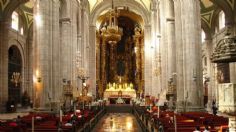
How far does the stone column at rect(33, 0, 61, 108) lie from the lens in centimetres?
2452

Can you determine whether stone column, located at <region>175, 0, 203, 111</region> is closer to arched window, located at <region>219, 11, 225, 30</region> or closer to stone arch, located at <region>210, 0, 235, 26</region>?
stone arch, located at <region>210, 0, 235, 26</region>

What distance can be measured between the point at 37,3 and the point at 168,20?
13.4 metres

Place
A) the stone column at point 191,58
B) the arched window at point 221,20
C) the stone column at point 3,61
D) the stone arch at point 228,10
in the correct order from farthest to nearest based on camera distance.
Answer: the arched window at point 221,20, the stone arch at point 228,10, the stone column at point 3,61, the stone column at point 191,58

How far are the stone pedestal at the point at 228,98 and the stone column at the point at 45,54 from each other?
1805cm

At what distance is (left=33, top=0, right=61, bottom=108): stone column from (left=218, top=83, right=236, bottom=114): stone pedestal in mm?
18055

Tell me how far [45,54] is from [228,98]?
1863 cm

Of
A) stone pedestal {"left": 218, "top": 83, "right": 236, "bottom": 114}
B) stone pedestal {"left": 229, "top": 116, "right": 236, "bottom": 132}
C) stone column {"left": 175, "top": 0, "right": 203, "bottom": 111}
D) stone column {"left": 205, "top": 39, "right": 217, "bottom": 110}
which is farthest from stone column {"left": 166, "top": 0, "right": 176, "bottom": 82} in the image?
stone pedestal {"left": 218, "top": 83, "right": 236, "bottom": 114}

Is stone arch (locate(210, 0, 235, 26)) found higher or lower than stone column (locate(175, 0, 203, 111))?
higher

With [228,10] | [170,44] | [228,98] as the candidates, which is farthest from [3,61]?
[228,98]

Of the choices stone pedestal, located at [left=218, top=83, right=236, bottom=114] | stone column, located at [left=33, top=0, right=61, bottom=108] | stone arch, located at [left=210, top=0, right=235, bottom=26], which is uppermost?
stone arch, located at [left=210, top=0, right=235, bottom=26]

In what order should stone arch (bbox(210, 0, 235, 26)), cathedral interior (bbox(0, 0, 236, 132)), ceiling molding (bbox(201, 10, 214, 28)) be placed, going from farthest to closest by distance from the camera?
ceiling molding (bbox(201, 10, 214, 28)), stone arch (bbox(210, 0, 235, 26)), cathedral interior (bbox(0, 0, 236, 132))

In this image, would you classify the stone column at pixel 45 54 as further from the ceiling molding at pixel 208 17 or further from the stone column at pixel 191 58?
the ceiling molding at pixel 208 17

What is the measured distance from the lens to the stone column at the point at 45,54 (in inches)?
965

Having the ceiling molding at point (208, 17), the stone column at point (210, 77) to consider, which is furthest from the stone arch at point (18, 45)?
the stone column at point (210, 77)
